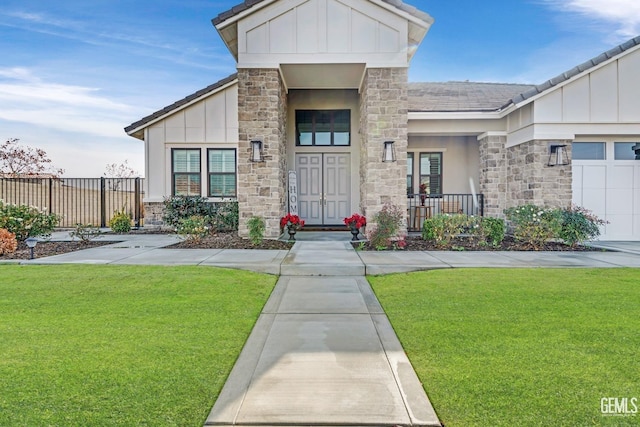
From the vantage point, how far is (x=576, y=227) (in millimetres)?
9320

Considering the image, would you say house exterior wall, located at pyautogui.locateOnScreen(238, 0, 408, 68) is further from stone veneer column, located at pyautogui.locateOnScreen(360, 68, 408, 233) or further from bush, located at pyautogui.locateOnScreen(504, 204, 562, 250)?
bush, located at pyautogui.locateOnScreen(504, 204, 562, 250)

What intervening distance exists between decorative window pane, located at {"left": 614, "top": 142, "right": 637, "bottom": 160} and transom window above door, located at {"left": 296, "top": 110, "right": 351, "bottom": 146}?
7.51m

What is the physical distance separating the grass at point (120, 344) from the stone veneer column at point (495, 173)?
862 cm

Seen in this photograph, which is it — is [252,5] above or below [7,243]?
above

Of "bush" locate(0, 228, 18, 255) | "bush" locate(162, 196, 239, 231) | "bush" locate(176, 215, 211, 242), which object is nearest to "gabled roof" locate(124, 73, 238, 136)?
"bush" locate(162, 196, 239, 231)

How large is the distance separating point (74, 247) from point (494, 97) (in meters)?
13.8

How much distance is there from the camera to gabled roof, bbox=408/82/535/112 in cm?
1259

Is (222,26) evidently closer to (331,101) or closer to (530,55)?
(331,101)

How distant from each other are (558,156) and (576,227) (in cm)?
197

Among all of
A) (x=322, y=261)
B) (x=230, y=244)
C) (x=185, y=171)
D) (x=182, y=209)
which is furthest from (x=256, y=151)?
(x=185, y=171)

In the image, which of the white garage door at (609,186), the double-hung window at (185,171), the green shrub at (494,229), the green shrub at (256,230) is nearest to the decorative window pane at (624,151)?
the white garage door at (609,186)

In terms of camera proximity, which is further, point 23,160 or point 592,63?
point 23,160

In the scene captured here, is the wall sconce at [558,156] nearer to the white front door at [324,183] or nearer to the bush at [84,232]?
the white front door at [324,183]

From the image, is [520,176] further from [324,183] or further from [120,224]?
[120,224]
